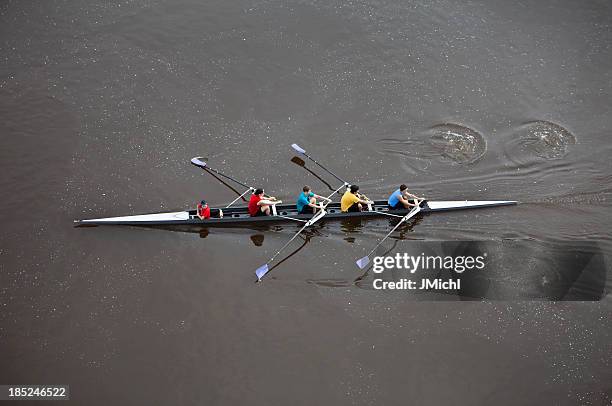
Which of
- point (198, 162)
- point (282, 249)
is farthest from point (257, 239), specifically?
point (198, 162)

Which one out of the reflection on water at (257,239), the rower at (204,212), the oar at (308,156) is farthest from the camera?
the oar at (308,156)

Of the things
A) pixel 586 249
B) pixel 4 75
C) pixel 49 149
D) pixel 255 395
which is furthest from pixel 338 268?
pixel 4 75

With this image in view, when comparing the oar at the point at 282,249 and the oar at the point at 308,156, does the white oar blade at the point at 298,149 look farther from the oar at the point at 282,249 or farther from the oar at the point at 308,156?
the oar at the point at 282,249

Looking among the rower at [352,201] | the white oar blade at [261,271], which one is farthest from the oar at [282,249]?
the rower at [352,201]

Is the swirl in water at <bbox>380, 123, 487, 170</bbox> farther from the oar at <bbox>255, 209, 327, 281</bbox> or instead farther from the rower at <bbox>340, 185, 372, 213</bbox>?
the oar at <bbox>255, 209, 327, 281</bbox>

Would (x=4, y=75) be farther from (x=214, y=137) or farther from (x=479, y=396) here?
(x=479, y=396)

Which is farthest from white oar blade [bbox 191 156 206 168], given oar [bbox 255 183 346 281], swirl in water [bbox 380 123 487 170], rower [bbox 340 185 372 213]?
swirl in water [bbox 380 123 487 170]
